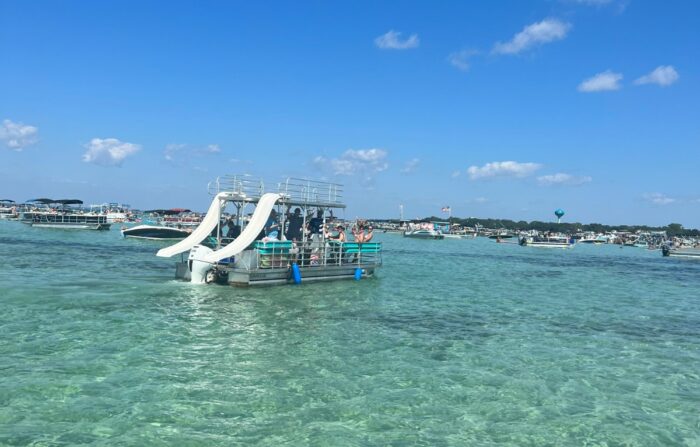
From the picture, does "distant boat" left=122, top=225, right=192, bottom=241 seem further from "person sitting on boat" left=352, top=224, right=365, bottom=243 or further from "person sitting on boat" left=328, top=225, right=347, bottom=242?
"person sitting on boat" left=328, top=225, right=347, bottom=242

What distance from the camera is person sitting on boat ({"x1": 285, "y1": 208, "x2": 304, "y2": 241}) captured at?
29186 mm

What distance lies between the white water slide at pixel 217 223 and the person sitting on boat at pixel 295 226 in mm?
2553

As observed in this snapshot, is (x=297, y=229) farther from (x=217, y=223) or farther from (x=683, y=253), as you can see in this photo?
(x=683, y=253)

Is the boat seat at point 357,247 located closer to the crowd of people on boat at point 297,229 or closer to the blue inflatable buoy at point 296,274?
the crowd of people on boat at point 297,229

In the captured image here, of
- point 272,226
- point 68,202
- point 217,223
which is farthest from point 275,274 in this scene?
point 68,202

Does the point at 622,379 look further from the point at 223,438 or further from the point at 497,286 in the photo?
the point at 497,286

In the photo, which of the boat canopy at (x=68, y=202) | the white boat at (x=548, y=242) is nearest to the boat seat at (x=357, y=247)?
the boat canopy at (x=68, y=202)

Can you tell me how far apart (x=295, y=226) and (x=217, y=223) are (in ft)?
14.4

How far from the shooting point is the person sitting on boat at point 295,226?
29.2 m

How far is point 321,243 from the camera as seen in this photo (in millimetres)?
29469

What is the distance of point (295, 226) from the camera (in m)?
29.5

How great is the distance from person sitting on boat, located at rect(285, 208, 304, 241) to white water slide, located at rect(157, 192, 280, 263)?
2553 millimetres

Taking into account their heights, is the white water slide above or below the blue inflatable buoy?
above

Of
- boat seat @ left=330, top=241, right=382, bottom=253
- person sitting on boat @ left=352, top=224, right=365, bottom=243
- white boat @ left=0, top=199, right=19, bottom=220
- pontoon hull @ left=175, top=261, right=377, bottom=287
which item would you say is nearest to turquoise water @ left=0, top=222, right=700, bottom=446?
pontoon hull @ left=175, top=261, right=377, bottom=287
